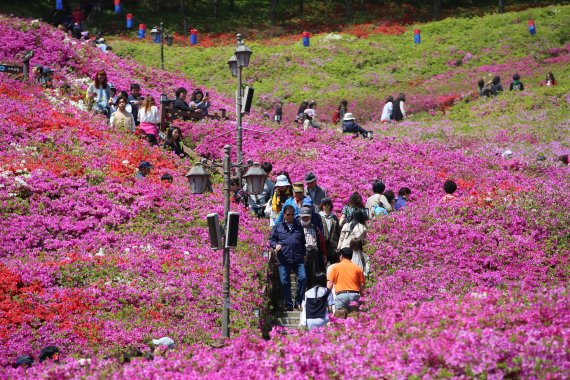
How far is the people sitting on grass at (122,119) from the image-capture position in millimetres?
28297

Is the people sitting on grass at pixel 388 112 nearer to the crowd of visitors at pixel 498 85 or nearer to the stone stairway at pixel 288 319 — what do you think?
the crowd of visitors at pixel 498 85

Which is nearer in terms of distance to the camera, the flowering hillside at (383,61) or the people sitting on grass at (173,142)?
the people sitting on grass at (173,142)

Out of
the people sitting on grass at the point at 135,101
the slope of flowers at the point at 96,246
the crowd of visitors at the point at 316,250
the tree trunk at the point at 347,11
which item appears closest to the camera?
the crowd of visitors at the point at 316,250

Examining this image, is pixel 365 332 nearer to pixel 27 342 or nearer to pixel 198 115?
pixel 27 342

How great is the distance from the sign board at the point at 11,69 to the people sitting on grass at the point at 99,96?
2.74m

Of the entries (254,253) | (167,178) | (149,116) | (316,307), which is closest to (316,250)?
(254,253)

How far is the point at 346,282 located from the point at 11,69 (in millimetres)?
19360

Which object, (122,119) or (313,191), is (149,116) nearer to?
(122,119)

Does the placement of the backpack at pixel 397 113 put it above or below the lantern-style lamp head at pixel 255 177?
above

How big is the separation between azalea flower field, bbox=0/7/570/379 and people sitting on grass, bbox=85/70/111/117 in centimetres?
74

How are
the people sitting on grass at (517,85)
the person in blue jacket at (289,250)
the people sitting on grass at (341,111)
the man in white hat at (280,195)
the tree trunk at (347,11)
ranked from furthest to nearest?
the tree trunk at (347,11), the people sitting on grass at (517,85), the people sitting on grass at (341,111), the man in white hat at (280,195), the person in blue jacket at (289,250)

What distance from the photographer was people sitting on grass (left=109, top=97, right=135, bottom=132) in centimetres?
2830

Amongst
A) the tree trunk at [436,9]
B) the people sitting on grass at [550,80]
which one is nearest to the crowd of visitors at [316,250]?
the people sitting on grass at [550,80]

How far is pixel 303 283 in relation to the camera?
58.9ft
